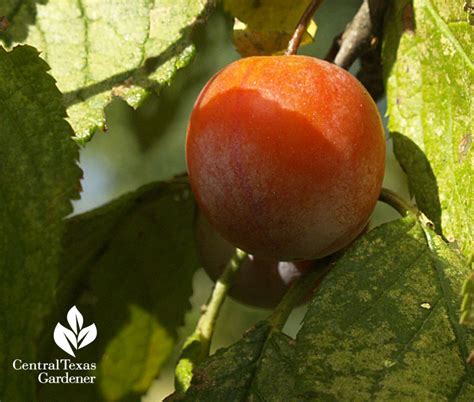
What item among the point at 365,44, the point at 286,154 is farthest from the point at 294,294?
the point at 365,44

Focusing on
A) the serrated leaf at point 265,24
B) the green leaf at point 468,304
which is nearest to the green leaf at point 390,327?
the green leaf at point 468,304

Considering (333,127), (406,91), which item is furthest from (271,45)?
A: (333,127)

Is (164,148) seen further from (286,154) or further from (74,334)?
(286,154)

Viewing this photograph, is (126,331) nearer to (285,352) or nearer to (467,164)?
(285,352)

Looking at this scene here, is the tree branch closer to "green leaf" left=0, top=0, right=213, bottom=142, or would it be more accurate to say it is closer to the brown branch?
the brown branch

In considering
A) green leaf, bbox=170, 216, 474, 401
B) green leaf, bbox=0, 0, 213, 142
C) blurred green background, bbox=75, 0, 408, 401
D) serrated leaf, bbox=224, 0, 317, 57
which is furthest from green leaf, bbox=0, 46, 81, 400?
blurred green background, bbox=75, 0, 408, 401

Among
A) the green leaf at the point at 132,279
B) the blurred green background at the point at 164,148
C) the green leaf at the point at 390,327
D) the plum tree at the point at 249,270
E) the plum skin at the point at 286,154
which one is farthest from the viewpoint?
the blurred green background at the point at 164,148

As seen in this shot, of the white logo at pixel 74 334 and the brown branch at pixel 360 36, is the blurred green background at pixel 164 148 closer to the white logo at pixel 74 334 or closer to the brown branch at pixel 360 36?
the white logo at pixel 74 334

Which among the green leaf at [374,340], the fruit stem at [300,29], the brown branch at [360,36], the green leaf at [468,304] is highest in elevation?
the green leaf at [468,304]
